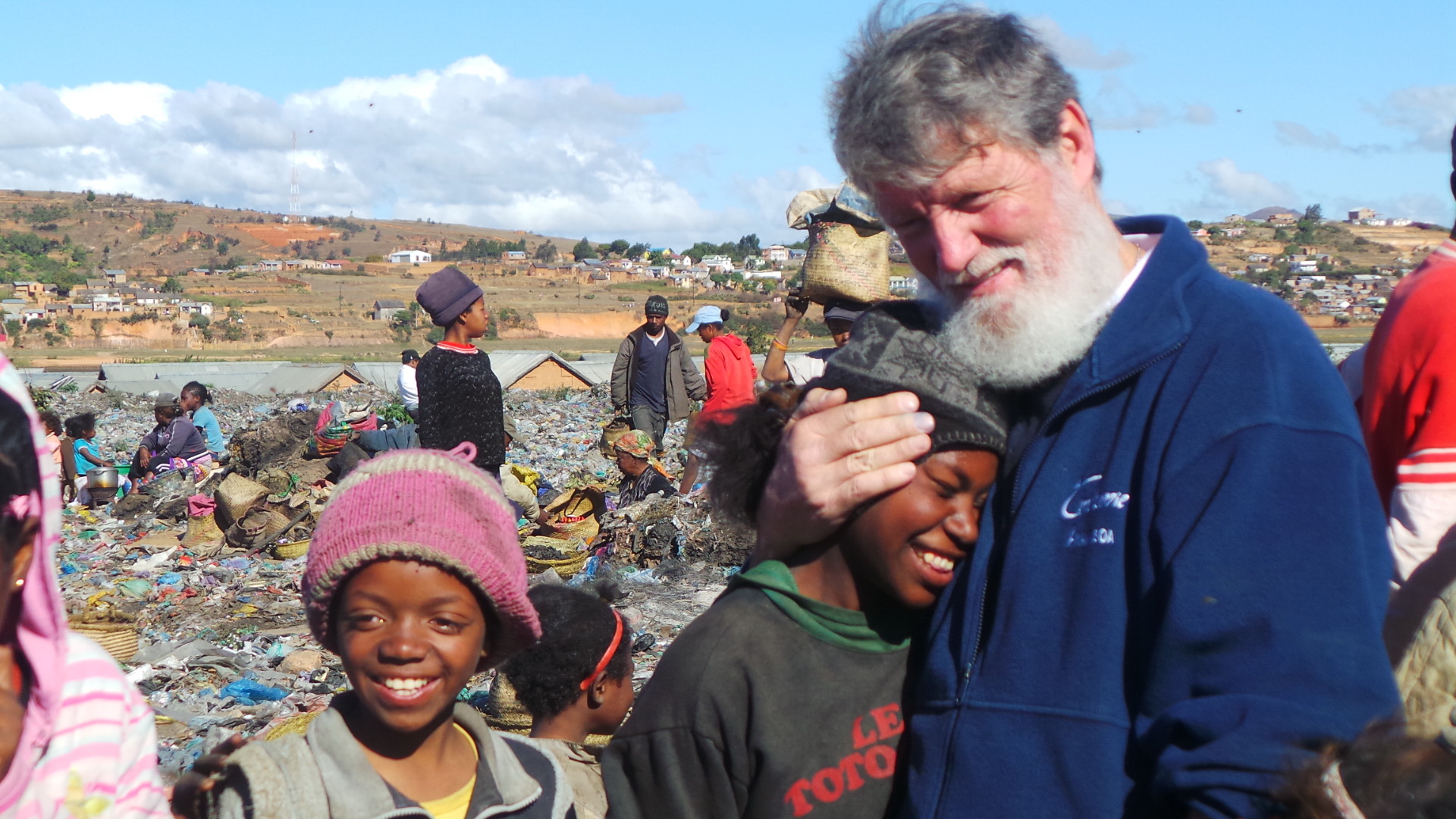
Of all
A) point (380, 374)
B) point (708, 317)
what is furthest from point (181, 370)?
point (708, 317)

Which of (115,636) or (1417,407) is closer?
(1417,407)

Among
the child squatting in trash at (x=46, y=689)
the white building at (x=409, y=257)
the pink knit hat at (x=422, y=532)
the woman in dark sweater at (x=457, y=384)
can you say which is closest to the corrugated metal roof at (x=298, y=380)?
the woman in dark sweater at (x=457, y=384)

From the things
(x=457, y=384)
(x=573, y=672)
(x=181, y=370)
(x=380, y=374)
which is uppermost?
(x=457, y=384)

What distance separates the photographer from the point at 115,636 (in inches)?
249

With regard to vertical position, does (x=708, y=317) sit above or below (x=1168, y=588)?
below

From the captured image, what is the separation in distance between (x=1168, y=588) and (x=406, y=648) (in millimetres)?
1271

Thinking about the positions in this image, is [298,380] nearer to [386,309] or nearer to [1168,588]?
[1168,588]

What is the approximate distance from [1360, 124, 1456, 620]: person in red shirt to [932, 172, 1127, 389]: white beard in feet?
2.44

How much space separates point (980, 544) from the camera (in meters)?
1.52

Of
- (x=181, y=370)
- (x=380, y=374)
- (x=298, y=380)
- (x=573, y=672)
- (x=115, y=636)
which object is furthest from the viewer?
(x=181, y=370)

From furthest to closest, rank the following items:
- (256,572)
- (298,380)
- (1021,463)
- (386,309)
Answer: (386,309)
(298,380)
(256,572)
(1021,463)

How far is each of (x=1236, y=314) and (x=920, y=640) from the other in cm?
63

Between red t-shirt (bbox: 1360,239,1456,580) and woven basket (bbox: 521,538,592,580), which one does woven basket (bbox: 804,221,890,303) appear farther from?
woven basket (bbox: 521,538,592,580)

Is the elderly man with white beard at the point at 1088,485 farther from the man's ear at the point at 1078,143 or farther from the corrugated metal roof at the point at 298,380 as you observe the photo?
the corrugated metal roof at the point at 298,380
